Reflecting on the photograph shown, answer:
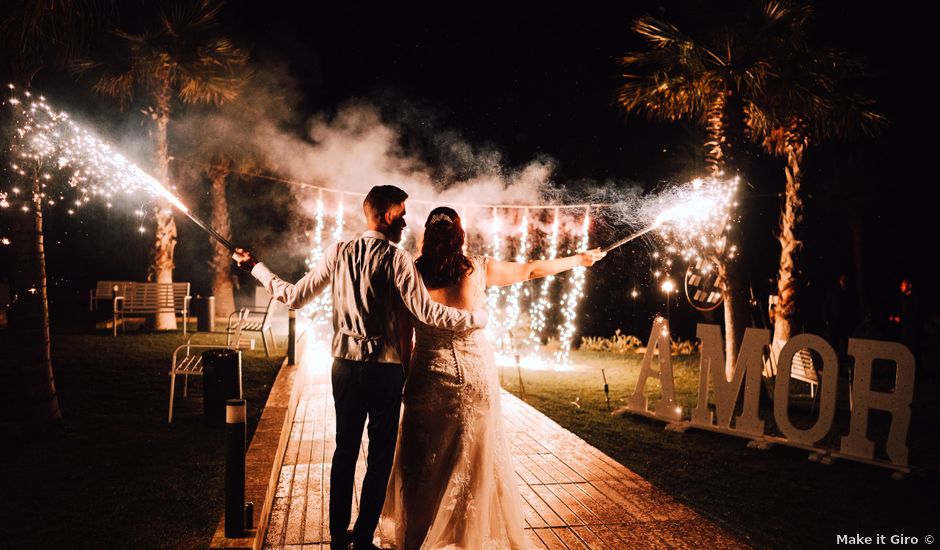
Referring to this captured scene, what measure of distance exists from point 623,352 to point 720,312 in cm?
402

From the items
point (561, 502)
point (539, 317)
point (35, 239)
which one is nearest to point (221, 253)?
point (539, 317)

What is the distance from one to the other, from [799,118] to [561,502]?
925 centimetres

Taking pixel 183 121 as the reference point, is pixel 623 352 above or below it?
below

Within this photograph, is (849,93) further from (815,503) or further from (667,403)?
(815,503)

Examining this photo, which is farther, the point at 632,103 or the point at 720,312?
the point at 720,312

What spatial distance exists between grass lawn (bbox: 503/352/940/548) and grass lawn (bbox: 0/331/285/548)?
3824mm

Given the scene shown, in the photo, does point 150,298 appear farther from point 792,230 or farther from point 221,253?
point 792,230

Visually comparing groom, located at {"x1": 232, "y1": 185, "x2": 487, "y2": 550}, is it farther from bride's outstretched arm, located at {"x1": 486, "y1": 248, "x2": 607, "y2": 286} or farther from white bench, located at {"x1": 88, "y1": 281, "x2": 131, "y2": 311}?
white bench, located at {"x1": 88, "y1": 281, "x2": 131, "y2": 311}

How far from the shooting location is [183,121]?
20406mm

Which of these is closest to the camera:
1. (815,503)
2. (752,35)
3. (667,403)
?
(815,503)

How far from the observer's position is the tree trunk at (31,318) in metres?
6.78

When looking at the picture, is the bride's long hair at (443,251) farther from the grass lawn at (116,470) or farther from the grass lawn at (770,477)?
the grass lawn at (770,477)

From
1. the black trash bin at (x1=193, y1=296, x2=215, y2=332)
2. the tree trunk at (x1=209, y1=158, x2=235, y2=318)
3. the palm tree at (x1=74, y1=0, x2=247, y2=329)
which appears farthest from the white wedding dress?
the tree trunk at (x1=209, y1=158, x2=235, y2=318)

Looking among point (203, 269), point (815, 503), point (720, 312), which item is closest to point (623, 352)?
point (720, 312)
